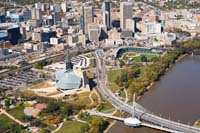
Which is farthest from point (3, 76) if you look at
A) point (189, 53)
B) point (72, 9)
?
point (72, 9)

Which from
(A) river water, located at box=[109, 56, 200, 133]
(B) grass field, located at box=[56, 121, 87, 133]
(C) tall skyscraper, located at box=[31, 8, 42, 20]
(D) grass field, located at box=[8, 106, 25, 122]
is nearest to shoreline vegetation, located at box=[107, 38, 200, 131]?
(A) river water, located at box=[109, 56, 200, 133]

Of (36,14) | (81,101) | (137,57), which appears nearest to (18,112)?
(81,101)

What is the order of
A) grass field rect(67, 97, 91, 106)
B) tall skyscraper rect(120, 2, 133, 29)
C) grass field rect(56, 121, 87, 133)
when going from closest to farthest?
grass field rect(56, 121, 87, 133) < grass field rect(67, 97, 91, 106) < tall skyscraper rect(120, 2, 133, 29)

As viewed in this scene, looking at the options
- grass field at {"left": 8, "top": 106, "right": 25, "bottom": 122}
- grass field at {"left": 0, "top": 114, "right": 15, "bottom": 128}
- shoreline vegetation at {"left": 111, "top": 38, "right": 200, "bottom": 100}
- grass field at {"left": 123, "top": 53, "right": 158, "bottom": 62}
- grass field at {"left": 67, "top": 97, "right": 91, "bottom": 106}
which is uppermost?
shoreline vegetation at {"left": 111, "top": 38, "right": 200, "bottom": 100}

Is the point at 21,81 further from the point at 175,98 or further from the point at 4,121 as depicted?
the point at 175,98

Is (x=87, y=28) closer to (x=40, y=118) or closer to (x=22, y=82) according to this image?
(x=22, y=82)

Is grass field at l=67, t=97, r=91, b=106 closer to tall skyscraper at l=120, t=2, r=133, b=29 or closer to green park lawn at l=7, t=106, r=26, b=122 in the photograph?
green park lawn at l=7, t=106, r=26, b=122

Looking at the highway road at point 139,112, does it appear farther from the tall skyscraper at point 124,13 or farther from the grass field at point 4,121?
the tall skyscraper at point 124,13
